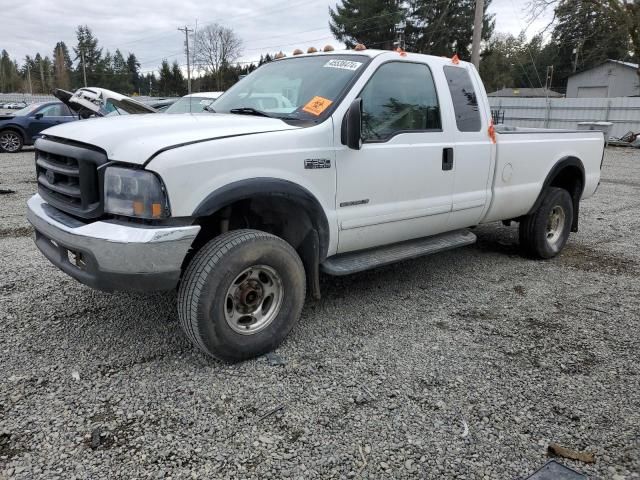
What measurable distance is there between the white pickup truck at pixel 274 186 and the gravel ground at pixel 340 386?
0.42m

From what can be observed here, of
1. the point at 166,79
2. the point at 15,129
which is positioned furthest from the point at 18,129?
the point at 166,79

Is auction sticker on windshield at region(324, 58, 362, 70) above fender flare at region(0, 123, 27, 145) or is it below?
above

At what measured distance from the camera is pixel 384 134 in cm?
386

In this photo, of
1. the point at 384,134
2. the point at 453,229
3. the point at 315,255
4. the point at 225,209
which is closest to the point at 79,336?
the point at 225,209

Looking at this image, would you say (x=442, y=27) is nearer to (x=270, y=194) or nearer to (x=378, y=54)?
(x=378, y=54)

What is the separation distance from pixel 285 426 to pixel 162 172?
1470 millimetres

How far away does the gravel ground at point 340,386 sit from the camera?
2.44 metres

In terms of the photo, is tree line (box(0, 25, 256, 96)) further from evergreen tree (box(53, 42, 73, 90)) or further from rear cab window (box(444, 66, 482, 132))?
rear cab window (box(444, 66, 482, 132))

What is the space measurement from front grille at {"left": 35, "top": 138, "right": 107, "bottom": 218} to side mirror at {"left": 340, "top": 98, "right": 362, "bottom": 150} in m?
1.50

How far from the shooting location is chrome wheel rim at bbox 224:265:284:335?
320 centimetres

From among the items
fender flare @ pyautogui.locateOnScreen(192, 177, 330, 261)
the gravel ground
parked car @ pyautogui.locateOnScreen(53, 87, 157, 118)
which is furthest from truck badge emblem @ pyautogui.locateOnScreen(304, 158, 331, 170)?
parked car @ pyautogui.locateOnScreen(53, 87, 157, 118)

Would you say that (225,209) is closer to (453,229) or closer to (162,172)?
(162,172)

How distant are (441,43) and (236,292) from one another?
41.9 meters

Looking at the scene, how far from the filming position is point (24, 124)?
49.0ft
